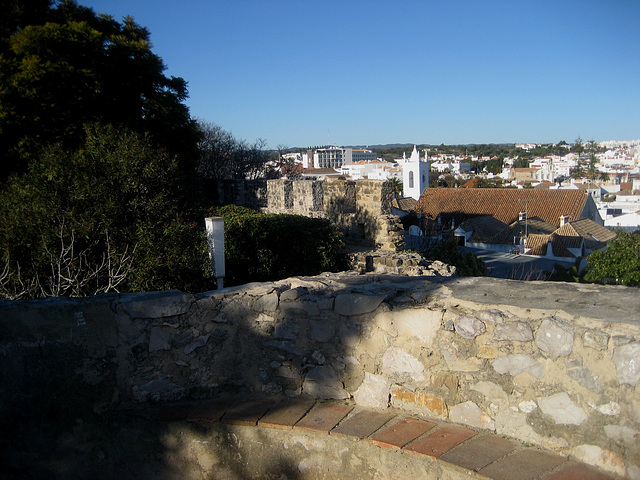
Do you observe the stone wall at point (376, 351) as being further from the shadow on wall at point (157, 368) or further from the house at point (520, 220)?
the house at point (520, 220)

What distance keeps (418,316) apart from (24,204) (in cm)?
536

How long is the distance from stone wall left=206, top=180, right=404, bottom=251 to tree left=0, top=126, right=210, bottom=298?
364cm

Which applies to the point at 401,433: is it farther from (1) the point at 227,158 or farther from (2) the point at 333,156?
(2) the point at 333,156

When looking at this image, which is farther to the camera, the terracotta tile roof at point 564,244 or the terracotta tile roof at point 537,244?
the terracotta tile roof at point 537,244

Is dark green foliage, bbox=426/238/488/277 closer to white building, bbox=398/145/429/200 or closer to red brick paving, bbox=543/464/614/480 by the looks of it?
red brick paving, bbox=543/464/614/480

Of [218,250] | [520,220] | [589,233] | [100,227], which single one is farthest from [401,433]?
[520,220]

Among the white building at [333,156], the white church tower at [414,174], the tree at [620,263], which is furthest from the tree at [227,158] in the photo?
the white building at [333,156]

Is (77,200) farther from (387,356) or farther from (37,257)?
(387,356)

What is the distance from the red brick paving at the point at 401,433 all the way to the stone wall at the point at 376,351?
9 centimetres

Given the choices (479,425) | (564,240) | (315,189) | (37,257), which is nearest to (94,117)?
(315,189)

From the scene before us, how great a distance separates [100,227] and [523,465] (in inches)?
210

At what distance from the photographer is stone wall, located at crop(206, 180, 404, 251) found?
9594mm

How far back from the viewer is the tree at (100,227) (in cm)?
545

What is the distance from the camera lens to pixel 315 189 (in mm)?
10633
